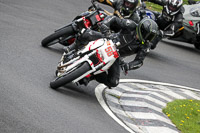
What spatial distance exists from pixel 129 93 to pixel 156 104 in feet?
2.27

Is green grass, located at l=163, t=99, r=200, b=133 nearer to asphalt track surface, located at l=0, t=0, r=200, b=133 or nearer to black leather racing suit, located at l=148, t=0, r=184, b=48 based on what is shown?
asphalt track surface, located at l=0, t=0, r=200, b=133

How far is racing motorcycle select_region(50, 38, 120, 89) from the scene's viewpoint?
725 cm

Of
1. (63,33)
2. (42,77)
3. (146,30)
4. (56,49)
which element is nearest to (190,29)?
(56,49)

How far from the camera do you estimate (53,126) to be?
5.70m

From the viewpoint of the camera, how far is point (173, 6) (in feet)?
45.4

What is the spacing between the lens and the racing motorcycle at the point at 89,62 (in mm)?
7250

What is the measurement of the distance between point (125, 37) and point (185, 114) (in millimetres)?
1944

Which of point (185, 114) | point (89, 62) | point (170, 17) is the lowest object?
point (185, 114)

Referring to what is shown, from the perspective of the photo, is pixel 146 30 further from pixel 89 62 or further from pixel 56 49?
pixel 56 49

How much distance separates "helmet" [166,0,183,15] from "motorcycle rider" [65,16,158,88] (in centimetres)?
594

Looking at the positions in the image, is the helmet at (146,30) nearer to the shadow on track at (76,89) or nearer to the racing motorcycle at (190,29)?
the shadow on track at (76,89)

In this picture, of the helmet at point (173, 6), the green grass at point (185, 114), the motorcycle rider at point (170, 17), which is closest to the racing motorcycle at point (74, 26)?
the green grass at point (185, 114)

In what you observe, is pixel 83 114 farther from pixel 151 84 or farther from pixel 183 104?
pixel 151 84

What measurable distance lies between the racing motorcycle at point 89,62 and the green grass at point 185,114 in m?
1.64
